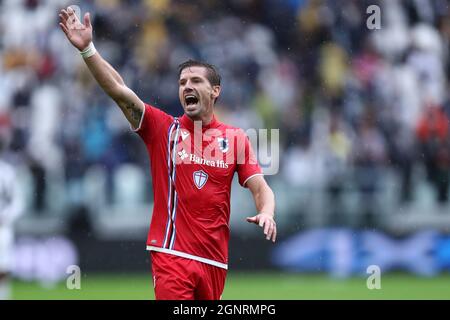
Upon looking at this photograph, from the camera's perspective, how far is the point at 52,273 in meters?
14.5

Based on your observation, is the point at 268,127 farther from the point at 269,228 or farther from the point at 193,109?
the point at 269,228

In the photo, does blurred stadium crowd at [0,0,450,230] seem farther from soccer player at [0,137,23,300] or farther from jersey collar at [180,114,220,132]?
jersey collar at [180,114,220,132]

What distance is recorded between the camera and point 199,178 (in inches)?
287

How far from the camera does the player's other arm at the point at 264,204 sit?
6926mm

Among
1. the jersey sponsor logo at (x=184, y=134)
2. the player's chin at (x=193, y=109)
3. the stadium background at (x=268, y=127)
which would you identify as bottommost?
the jersey sponsor logo at (x=184, y=134)

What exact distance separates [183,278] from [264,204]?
812 mm

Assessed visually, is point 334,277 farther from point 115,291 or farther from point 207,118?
point 207,118

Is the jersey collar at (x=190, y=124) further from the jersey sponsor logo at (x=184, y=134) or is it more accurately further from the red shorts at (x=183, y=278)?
the red shorts at (x=183, y=278)

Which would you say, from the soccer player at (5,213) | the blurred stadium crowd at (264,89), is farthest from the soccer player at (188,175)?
the blurred stadium crowd at (264,89)

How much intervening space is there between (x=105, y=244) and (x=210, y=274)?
25.7ft

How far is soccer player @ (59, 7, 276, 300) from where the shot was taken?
7098mm

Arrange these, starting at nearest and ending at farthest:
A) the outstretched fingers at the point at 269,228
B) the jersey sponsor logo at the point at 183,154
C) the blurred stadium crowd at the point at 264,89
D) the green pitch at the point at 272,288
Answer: the outstretched fingers at the point at 269,228 → the jersey sponsor logo at the point at 183,154 → the green pitch at the point at 272,288 → the blurred stadium crowd at the point at 264,89

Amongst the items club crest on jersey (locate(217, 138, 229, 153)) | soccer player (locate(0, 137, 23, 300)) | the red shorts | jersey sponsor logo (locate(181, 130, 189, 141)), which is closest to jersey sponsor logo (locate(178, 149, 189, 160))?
jersey sponsor logo (locate(181, 130, 189, 141))

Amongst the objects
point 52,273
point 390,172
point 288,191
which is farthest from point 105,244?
point 390,172
